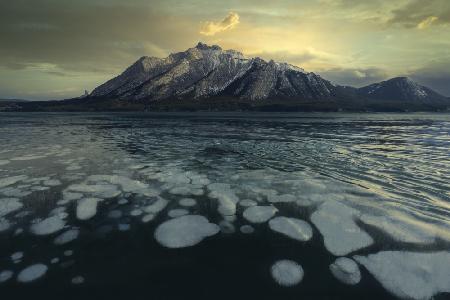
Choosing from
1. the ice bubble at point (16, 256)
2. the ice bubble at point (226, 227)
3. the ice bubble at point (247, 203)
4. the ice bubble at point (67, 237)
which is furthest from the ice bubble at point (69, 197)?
the ice bubble at point (247, 203)

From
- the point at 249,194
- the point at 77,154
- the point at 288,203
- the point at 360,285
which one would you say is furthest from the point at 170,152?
the point at 360,285

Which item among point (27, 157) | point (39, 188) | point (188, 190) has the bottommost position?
point (27, 157)

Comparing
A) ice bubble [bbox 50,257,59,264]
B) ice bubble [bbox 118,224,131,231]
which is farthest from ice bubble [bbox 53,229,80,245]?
ice bubble [bbox 118,224,131,231]

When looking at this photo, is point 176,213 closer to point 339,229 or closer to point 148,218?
point 148,218

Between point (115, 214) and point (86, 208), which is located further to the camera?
point (86, 208)

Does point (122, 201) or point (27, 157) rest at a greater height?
point (122, 201)

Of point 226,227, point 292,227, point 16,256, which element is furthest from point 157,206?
point 292,227

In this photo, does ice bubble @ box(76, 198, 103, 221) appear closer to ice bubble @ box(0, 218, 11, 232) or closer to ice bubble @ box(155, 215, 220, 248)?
ice bubble @ box(0, 218, 11, 232)
